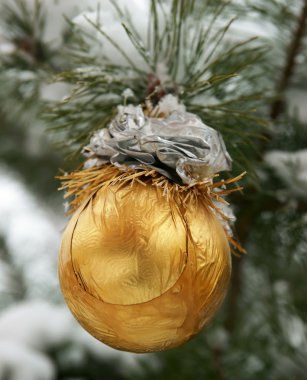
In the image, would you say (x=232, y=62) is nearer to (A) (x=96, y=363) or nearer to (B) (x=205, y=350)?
(B) (x=205, y=350)

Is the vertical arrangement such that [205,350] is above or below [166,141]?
below

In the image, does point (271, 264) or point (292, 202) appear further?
point (271, 264)

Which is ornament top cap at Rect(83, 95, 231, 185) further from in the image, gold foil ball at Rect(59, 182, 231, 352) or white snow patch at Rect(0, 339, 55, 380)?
white snow patch at Rect(0, 339, 55, 380)

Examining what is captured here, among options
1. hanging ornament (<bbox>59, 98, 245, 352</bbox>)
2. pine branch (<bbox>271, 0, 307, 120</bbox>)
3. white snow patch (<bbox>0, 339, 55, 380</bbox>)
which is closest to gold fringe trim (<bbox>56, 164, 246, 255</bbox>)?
hanging ornament (<bbox>59, 98, 245, 352</bbox>)

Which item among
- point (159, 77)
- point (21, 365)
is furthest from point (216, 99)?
point (21, 365)

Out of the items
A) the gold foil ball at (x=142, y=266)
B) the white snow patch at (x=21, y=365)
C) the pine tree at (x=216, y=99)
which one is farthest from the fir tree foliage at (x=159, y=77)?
the white snow patch at (x=21, y=365)

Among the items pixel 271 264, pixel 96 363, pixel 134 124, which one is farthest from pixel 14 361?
pixel 134 124

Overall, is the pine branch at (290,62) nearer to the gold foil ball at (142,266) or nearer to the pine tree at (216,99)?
the pine tree at (216,99)
